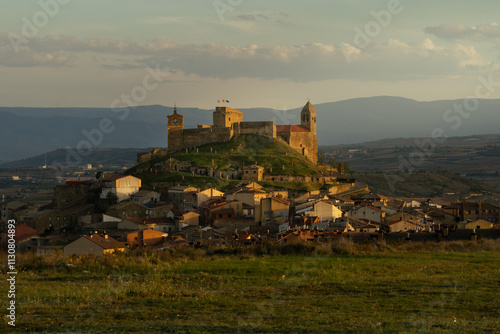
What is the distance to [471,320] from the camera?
39.3 ft

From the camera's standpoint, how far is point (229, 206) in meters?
50.4

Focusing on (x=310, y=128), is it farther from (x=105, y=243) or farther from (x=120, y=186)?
(x=105, y=243)

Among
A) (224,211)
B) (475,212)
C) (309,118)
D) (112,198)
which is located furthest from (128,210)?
(309,118)

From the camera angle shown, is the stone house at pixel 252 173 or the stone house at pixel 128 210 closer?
the stone house at pixel 128 210

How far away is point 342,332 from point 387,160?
179 m

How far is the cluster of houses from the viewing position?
37.7m

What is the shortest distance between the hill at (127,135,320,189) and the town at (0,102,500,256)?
0.44 ft

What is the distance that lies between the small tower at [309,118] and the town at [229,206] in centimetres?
15

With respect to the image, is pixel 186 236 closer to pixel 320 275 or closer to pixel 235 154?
pixel 320 275

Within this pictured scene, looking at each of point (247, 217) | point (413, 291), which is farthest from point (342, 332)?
point (247, 217)

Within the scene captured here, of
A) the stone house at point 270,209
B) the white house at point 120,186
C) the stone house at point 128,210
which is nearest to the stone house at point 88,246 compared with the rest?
the stone house at point 270,209

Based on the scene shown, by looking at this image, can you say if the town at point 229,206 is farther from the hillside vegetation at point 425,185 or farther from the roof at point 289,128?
the hillside vegetation at point 425,185

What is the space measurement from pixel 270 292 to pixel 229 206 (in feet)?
115

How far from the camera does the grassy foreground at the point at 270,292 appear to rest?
1177 cm
